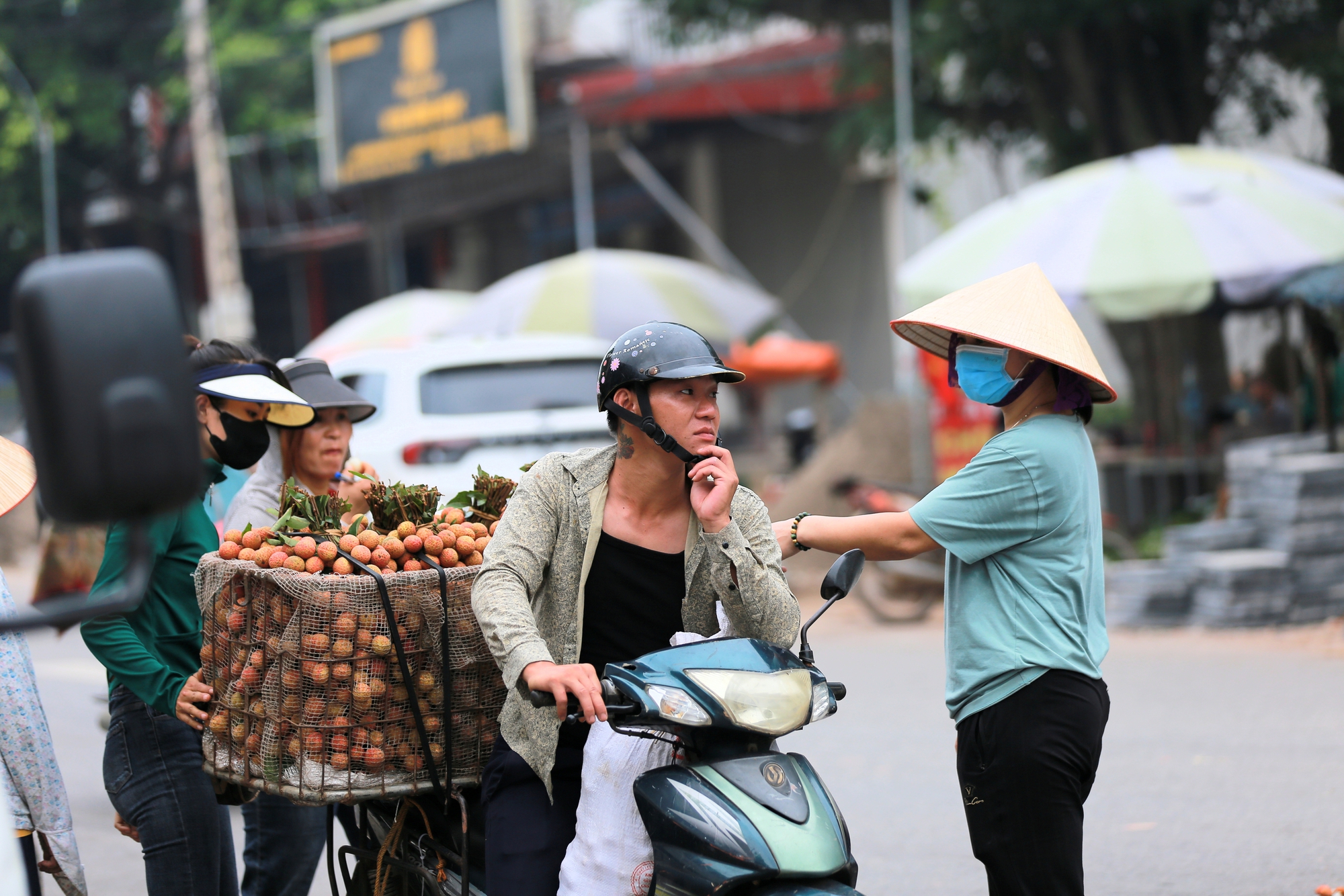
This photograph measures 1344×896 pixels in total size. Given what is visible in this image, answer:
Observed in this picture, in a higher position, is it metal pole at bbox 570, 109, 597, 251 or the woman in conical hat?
metal pole at bbox 570, 109, 597, 251

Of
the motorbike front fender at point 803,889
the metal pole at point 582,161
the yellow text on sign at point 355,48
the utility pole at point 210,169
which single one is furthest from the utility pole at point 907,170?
the yellow text on sign at point 355,48

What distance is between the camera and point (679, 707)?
2.60 metres

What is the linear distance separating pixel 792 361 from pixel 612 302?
6.73m

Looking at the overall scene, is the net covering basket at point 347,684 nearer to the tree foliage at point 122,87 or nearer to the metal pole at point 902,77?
the metal pole at point 902,77

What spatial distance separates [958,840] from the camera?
17.7 feet

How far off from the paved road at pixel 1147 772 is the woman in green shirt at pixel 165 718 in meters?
1.94

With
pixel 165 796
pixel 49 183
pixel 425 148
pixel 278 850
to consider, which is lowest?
pixel 278 850

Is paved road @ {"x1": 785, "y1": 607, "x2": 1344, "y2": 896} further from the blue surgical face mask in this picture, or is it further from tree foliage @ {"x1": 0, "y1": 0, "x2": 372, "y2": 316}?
tree foliage @ {"x1": 0, "y1": 0, "x2": 372, "y2": 316}

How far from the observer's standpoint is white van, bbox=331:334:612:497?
28.7 ft

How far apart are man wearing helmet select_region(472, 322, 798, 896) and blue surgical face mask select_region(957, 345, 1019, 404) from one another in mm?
567

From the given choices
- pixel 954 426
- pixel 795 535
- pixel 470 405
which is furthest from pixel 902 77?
pixel 795 535

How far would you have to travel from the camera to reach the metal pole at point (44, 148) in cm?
2502

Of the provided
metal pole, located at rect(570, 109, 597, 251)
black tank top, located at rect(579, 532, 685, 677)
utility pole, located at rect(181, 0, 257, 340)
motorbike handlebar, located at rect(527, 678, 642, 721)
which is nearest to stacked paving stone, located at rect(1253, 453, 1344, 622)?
black tank top, located at rect(579, 532, 685, 677)

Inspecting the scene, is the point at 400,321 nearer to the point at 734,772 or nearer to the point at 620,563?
the point at 620,563
